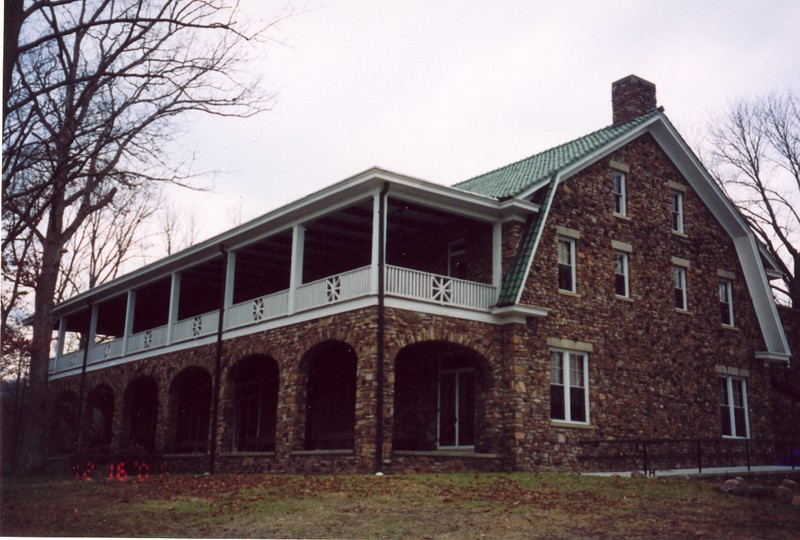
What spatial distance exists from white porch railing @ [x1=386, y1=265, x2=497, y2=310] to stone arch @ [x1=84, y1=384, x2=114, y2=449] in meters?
15.8

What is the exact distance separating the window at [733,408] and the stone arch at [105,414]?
20.1 metres

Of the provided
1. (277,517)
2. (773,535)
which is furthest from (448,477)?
Result: (773,535)

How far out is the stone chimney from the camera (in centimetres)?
2423

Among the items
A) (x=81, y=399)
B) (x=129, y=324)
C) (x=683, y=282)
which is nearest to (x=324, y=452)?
(x=683, y=282)

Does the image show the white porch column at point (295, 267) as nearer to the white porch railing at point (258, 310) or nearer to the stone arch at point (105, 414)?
the white porch railing at point (258, 310)

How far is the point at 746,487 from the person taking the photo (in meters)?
14.0

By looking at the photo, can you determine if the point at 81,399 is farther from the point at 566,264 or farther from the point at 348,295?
the point at 566,264

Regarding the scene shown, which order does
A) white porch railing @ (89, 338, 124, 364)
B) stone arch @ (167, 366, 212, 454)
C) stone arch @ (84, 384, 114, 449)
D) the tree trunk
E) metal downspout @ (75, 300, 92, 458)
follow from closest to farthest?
1. the tree trunk
2. stone arch @ (167, 366, 212, 454)
3. white porch railing @ (89, 338, 124, 364)
4. metal downspout @ (75, 300, 92, 458)
5. stone arch @ (84, 384, 114, 449)

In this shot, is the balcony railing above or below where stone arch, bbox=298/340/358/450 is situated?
above

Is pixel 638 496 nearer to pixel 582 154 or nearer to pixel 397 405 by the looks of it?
pixel 397 405

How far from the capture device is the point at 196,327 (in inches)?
949

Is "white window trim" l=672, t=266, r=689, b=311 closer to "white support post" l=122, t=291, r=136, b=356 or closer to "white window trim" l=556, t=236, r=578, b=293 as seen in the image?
"white window trim" l=556, t=236, r=578, b=293

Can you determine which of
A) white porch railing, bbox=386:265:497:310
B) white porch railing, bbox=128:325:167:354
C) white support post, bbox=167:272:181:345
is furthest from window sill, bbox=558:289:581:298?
white porch railing, bbox=128:325:167:354

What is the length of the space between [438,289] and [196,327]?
9034 millimetres
